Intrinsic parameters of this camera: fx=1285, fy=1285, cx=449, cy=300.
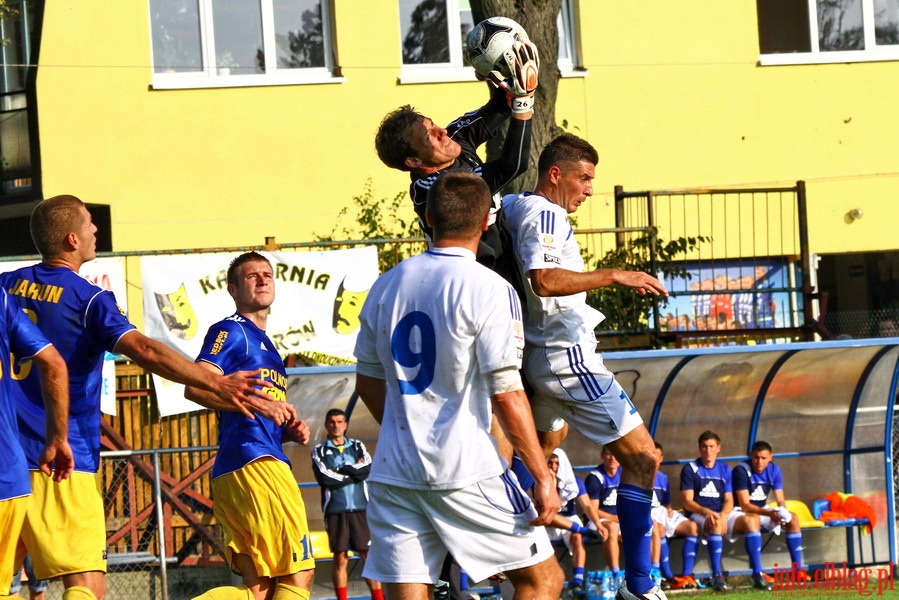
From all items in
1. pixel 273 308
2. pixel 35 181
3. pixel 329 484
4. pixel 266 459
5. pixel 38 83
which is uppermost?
pixel 38 83

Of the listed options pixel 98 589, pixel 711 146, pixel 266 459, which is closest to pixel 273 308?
pixel 266 459

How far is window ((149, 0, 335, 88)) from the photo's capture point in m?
16.7

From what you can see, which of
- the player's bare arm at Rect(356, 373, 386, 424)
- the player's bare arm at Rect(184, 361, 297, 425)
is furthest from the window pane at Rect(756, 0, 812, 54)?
the player's bare arm at Rect(356, 373, 386, 424)

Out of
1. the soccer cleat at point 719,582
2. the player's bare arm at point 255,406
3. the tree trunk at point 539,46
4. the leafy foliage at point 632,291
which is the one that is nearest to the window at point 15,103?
the leafy foliage at point 632,291

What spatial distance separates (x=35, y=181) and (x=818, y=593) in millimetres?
11214

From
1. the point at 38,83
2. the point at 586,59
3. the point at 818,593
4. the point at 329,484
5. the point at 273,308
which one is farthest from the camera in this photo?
the point at 586,59

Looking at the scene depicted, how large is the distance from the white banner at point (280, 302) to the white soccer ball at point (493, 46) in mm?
6348

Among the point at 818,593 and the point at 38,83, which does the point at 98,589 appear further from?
the point at 38,83

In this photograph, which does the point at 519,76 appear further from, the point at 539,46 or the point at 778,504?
the point at 778,504

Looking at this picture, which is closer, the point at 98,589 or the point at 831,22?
the point at 98,589

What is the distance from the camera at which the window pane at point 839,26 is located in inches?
723

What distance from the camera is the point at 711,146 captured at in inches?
696

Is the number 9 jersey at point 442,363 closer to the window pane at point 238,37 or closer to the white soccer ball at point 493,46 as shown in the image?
the white soccer ball at point 493,46

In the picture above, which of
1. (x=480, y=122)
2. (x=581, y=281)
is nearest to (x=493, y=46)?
(x=480, y=122)
